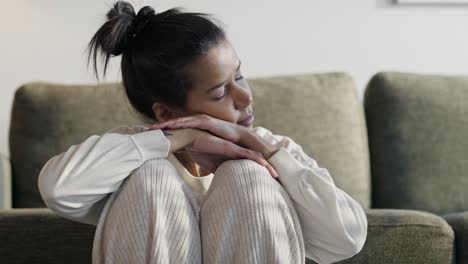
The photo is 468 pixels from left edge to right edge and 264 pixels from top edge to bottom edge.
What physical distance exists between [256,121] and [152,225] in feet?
3.24

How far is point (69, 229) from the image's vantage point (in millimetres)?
1839

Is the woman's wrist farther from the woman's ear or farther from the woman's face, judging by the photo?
the woman's ear

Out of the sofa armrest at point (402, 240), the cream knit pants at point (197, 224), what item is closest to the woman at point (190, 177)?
the cream knit pants at point (197, 224)

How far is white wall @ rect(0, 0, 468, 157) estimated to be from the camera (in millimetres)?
2650

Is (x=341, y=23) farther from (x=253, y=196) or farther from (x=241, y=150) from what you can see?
(x=253, y=196)

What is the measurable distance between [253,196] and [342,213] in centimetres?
23

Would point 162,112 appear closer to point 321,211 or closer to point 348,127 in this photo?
point 321,211

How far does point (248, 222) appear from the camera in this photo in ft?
4.57

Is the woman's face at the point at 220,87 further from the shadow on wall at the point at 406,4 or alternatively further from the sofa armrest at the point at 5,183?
the shadow on wall at the point at 406,4

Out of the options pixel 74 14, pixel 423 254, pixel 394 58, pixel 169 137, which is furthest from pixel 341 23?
pixel 169 137

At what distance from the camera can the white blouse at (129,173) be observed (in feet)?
4.86

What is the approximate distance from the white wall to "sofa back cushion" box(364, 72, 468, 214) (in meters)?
0.36

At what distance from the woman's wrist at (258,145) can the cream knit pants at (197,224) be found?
17 centimetres

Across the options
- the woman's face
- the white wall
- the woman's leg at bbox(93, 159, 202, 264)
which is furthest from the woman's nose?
the white wall
